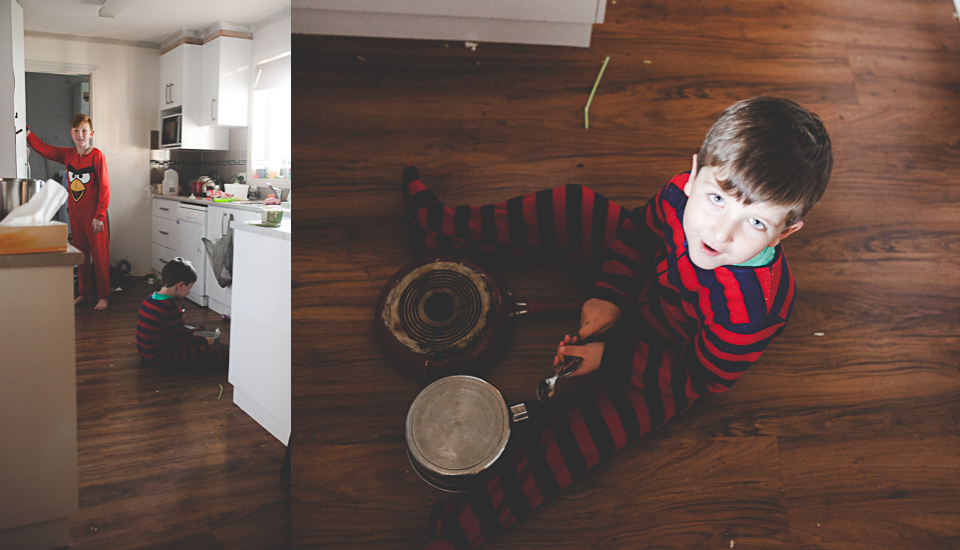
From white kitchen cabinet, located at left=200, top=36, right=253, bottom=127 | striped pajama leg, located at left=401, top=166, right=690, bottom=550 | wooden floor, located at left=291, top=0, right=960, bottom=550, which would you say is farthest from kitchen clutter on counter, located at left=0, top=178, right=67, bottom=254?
striped pajama leg, located at left=401, top=166, right=690, bottom=550

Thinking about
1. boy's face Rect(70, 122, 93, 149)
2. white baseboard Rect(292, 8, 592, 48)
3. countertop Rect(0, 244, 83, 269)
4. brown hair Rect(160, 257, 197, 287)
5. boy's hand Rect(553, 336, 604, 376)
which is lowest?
boy's hand Rect(553, 336, 604, 376)

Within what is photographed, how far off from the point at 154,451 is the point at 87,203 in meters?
0.36

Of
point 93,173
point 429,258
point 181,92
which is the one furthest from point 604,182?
point 93,173

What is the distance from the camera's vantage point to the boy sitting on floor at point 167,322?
0.80 meters

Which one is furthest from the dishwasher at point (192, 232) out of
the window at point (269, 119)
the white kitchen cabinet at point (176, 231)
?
the window at point (269, 119)

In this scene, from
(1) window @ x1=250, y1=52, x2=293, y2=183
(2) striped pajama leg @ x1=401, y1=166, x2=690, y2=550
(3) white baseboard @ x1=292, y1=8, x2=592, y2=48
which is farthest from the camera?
(3) white baseboard @ x1=292, y1=8, x2=592, y2=48

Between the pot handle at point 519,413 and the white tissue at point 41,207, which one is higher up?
the white tissue at point 41,207

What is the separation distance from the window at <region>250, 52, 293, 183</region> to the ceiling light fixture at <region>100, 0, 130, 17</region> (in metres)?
0.18

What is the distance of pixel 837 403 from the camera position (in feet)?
3.80

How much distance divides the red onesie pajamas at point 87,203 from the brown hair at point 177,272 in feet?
0.23

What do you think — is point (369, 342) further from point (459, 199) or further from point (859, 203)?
point (859, 203)

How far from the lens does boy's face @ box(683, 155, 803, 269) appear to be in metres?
0.75

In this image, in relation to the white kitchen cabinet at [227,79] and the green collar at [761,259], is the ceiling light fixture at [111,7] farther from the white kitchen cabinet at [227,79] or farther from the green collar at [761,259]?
the green collar at [761,259]

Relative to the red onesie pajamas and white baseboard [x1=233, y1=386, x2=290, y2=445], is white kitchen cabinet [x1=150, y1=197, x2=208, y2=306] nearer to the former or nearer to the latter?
the red onesie pajamas
